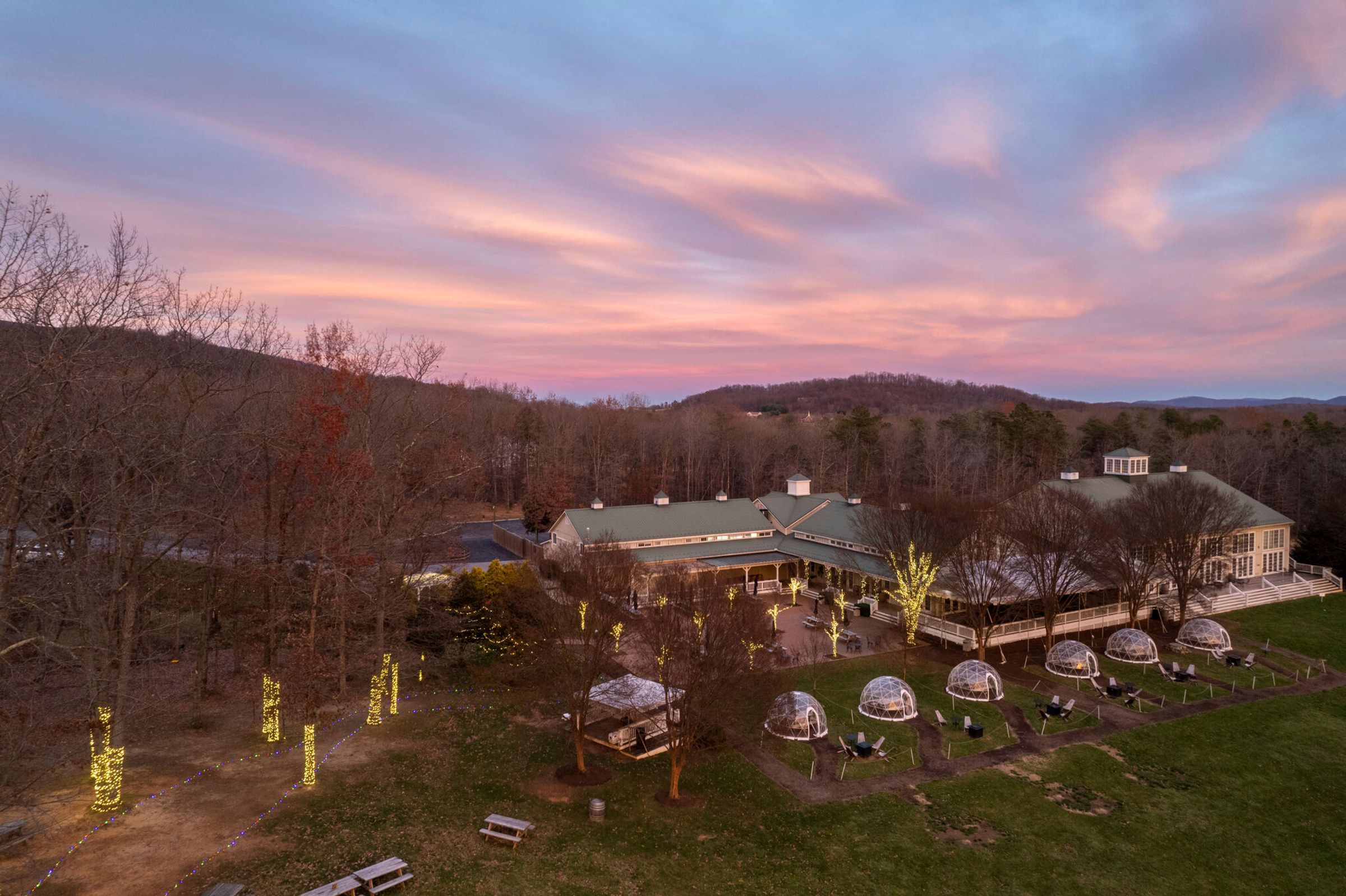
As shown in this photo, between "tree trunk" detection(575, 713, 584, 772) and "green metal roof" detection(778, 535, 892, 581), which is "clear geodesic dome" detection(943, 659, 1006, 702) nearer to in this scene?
"green metal roof" detection(778, 535, 892, 581)

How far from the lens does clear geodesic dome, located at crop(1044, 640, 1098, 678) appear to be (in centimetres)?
2747

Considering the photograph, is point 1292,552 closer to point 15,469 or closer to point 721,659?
point 721,659

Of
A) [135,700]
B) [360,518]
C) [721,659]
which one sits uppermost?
[360,518]

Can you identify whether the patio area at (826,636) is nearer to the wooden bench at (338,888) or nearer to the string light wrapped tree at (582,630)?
the string light wrapped tree at (582,630)

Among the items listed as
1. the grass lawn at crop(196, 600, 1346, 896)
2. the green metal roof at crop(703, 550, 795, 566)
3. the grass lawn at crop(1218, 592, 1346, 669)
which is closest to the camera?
the grass lawn at crop(196, 600, 1346, 896)

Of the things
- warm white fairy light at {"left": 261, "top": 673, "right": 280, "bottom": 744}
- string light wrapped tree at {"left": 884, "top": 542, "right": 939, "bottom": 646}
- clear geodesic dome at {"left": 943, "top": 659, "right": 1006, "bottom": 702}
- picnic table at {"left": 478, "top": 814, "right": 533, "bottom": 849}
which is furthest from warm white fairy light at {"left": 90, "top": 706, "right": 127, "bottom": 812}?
clear geodesic dome at {"left": 943, "top": 659, "right": 1006, "bottom": 702}

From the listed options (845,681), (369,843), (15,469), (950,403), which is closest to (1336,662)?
(845,681)

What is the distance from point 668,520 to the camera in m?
42.6

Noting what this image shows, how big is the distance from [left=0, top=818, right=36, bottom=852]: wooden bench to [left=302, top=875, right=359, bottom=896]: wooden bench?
266 inches

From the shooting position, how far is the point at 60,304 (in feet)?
42.0

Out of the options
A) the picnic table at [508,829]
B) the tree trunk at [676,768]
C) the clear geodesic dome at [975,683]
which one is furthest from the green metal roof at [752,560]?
the picnic table at [508,829]

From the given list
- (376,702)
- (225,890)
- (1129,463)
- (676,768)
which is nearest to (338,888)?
(225,890)

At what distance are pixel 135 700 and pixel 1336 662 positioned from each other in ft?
151

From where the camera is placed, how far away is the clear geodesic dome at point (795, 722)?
22.0m
